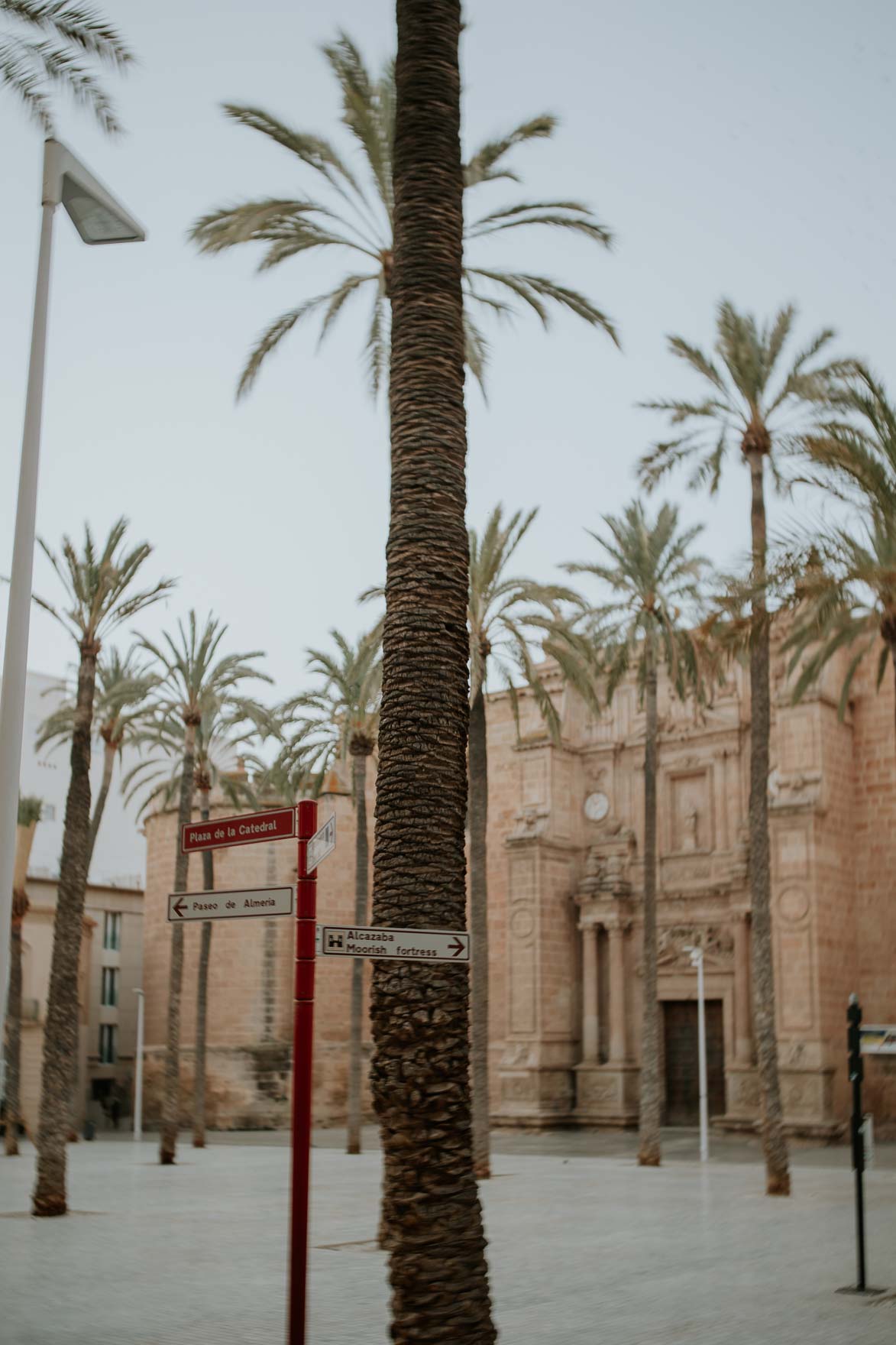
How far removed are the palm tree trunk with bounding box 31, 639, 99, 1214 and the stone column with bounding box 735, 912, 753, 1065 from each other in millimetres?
20799

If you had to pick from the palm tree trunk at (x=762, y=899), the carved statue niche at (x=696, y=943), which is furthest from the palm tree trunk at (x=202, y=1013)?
the palm tree trunk at (x=762, y=899)

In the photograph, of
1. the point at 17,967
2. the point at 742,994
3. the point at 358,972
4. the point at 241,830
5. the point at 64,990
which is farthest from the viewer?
the point at 742,994

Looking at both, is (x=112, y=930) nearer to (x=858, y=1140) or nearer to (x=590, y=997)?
(x=590, y=997)

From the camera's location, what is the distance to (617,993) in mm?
38375

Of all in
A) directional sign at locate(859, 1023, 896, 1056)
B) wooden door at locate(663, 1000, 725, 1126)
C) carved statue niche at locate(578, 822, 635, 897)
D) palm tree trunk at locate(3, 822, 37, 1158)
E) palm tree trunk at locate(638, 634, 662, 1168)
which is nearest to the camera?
directional sign at locate(859, 1023, 896, 1056)

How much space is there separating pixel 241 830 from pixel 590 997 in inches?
1285

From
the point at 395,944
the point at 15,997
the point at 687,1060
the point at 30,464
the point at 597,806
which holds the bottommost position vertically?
the point at 687,1060

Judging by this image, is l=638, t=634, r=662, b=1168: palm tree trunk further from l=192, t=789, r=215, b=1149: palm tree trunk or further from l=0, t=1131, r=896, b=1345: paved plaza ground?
l=192, t=789, r=215, b=1149: palm tree trunk

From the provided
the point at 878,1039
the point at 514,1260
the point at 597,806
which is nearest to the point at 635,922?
the point at 597,806

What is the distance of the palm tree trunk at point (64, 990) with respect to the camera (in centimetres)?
1759

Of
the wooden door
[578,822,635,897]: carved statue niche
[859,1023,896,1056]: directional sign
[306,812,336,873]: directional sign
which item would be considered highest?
[578,822,635,897]: carved statue niche

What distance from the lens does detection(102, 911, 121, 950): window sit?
51.4 metres

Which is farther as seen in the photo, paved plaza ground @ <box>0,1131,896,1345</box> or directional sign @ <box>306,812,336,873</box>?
paved plaza ground @ <box>0,1131,896,1345</box>

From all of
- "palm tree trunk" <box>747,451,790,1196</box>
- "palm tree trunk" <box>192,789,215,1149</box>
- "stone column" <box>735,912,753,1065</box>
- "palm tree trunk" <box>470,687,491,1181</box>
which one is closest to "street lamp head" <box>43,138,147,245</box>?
"palm tree trunk" <box>747,451,790,1196</box>
